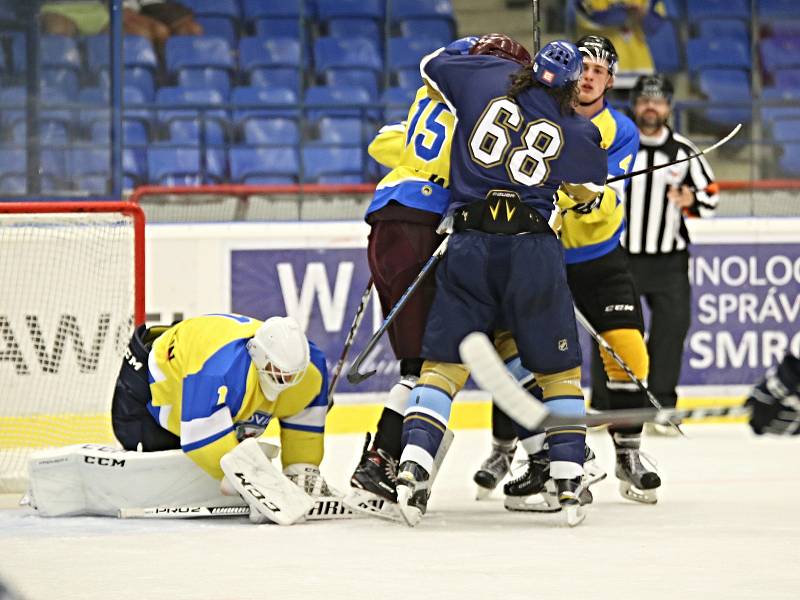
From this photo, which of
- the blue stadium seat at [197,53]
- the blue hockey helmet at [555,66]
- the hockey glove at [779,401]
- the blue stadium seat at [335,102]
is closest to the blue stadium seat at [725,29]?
the blue stadium seat at [335,102]

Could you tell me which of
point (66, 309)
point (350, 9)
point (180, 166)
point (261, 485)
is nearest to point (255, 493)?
point (261, 485)

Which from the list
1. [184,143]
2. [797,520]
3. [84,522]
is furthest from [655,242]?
[84,522]

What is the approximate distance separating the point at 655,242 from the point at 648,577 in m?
3.51

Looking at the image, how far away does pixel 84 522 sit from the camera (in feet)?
14.6

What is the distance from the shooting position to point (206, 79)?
24.2 feet

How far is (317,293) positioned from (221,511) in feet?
7.95

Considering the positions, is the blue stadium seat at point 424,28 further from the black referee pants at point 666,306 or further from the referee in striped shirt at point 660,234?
the black referee pants at point 666,306

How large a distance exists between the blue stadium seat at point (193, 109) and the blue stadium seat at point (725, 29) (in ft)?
7.55

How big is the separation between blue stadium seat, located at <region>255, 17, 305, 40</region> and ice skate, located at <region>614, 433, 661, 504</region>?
2.98 m

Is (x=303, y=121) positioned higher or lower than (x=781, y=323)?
higher

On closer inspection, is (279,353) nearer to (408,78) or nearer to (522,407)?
(522,407)

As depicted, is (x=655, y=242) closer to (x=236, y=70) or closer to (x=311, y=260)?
(x=311, y=260)

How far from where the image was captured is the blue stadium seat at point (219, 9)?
7.52 metres

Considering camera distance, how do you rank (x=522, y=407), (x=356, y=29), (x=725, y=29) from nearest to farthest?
(x=522, y=407), (x=356, y=29), (x=725, y=29)
